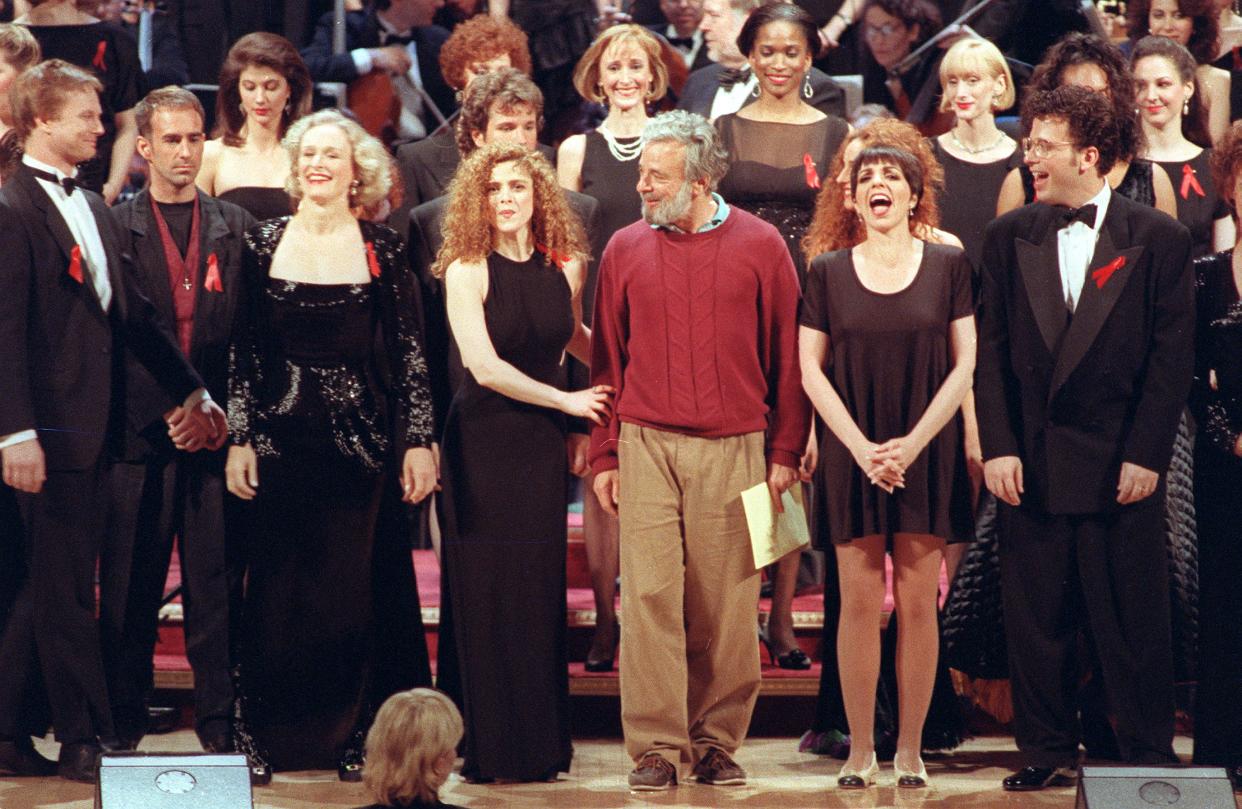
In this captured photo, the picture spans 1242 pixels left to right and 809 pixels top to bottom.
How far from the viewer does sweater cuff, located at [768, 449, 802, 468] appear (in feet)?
16.1

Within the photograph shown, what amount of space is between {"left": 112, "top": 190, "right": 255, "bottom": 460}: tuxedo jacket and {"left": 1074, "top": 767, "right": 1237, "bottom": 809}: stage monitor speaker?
2719mm

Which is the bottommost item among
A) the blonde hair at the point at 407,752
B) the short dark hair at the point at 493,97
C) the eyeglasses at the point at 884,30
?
the blonde hair at the point at 407,752

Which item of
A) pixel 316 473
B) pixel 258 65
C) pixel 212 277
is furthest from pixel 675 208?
pixel 258 65

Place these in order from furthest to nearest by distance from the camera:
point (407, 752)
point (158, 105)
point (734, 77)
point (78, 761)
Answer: point (734, 77) < point (158, 105) < point (78, 761) < point (407, 752)

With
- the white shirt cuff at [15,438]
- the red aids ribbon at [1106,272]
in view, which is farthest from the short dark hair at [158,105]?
the red aids ribbon at [1106,272]

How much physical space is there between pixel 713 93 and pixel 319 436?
2.09 m

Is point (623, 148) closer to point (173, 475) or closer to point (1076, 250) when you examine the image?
point (1076, 250)

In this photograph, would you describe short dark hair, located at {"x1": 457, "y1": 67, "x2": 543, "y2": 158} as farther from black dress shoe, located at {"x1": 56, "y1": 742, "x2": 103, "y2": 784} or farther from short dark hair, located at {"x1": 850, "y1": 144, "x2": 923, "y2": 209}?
black dress shoe, located at {"x1": 56, "y1": 742, "x2": 103, "y2": 784}

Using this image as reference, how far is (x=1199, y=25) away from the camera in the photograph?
6.54m

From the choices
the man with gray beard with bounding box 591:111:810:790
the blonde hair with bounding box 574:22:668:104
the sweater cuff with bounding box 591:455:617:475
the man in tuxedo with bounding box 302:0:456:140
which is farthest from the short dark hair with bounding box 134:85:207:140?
the man in tuxedo with bounding box 302:0:456:140

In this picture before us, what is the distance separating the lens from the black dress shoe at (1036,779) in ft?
16.0

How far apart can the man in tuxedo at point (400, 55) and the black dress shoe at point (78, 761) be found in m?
2.94

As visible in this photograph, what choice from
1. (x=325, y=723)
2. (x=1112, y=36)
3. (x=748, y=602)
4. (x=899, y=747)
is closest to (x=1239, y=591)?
(x=899, y=747)

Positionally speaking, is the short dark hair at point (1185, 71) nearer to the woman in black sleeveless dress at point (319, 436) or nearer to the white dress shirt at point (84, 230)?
the woman in black sleeveless dress at point (319, 436)
